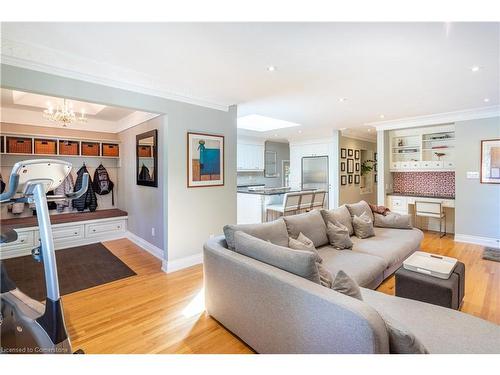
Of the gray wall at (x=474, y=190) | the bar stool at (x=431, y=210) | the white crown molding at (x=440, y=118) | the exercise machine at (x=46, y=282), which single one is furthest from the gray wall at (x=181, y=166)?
the gray wall at (x=474, y=190)

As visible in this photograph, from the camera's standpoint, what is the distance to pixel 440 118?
Result: 4.89 meters

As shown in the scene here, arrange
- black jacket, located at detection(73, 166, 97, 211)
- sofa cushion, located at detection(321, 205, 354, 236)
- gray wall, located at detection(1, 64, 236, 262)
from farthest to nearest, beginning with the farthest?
black jacket, located at detection(73, 166, 97, 211), sofa cushion, located at detection(321, 205, 354, 236), gray wall, located at detection(1, 64, 236, 262)

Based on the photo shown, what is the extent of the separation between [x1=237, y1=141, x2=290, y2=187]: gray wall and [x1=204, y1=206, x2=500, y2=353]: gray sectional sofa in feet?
17.3

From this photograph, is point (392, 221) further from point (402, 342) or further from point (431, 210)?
point (402, 342)

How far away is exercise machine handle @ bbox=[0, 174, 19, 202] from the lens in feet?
4.81

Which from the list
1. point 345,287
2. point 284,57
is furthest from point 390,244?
point 284,57

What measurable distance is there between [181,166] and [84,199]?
9.15ft

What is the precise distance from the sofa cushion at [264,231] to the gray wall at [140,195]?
61.4 inches

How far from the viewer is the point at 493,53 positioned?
7.77ft

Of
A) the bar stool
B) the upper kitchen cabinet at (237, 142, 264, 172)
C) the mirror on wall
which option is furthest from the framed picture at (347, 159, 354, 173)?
the mirror on wall

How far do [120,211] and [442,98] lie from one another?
19.8ft

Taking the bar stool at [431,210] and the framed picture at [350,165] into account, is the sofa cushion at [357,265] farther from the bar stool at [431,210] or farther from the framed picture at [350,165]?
the framed picture at [350,165]

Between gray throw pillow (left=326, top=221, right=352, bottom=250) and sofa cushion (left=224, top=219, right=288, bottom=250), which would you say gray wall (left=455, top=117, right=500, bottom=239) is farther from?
sofa cushion (left=224, top=219, right=288, bottom=250)

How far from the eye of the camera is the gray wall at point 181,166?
2729 millimetres
